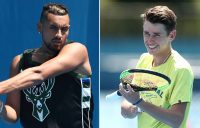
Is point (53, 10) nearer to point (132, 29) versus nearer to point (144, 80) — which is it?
point (144, 80)

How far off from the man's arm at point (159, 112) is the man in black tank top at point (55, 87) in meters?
0.24

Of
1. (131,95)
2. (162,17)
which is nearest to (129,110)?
→ (131,95)

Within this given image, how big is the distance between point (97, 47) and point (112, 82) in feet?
24.9

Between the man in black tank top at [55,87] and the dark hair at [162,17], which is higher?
the dark hair at [162,17]

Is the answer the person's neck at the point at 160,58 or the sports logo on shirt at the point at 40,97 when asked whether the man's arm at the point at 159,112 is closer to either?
the person's neck at the point at 160,58

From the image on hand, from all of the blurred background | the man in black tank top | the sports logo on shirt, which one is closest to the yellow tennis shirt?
the man in black tank top

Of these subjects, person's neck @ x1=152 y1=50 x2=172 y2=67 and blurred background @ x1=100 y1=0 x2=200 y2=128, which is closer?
person's neck @ x1=152 y1=50 x2=172 y2=67

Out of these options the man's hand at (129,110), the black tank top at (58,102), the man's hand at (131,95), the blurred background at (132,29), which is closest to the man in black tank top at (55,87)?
the black tank top at (58,102)

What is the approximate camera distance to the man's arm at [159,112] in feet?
11.6

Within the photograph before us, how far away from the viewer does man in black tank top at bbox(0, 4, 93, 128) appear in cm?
354

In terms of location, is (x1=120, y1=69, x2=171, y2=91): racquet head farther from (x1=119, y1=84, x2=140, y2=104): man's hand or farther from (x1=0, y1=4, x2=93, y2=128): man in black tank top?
(x1=0, y1=4, x2=93, y2=128): man in black tank top

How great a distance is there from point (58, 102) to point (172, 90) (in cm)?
67

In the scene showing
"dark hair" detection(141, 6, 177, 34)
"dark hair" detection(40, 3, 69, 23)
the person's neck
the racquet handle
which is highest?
"dark hair" detection(40, 3, 69, 23)

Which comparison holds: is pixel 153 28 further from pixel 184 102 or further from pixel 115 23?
pixel 115 23
